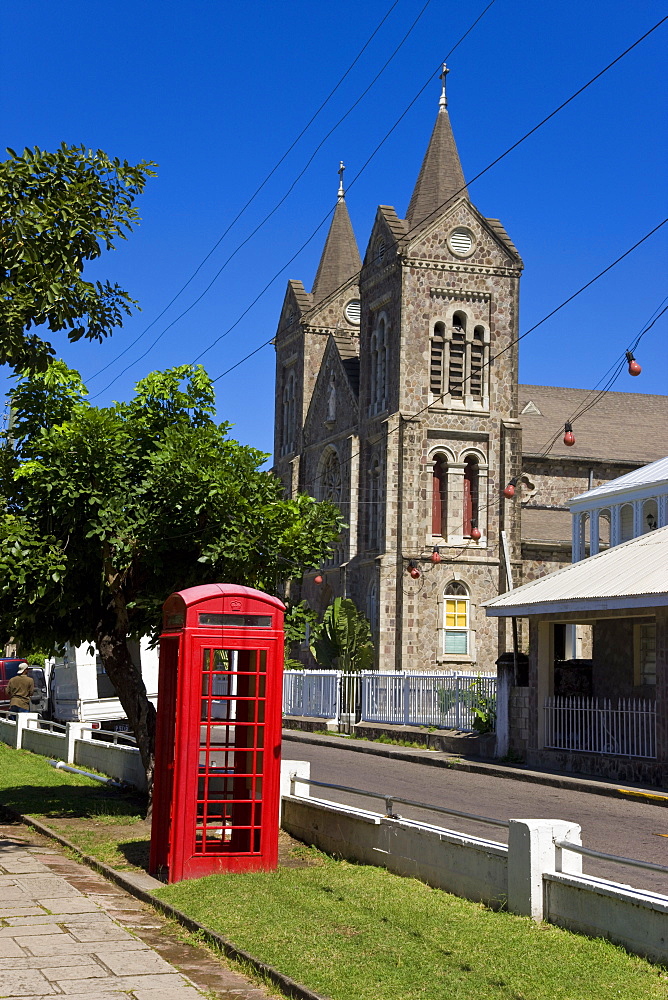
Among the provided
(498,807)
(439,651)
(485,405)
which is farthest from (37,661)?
(498,807)

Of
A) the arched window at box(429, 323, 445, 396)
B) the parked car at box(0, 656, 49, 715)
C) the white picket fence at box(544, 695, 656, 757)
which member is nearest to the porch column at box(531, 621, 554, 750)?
the white picket fence at box(544, 695, 656, 757)

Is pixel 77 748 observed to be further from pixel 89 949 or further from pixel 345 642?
pixel 345 642

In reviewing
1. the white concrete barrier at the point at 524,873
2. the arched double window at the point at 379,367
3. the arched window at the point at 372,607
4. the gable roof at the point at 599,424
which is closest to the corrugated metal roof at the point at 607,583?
the white concrete barrier at the point at 524,873

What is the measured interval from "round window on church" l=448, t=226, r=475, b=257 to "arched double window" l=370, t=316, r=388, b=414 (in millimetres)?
3851

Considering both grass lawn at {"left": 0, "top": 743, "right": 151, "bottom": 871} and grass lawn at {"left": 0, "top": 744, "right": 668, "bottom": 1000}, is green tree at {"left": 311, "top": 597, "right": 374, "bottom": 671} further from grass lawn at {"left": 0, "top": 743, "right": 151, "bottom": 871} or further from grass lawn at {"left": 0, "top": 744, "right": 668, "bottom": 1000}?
grass lawn at {"left": 0, "top": 744, "right": 668, "bottom": 1000}

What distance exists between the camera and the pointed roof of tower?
59.0 m

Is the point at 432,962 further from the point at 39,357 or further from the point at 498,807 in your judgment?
the point at 498,807

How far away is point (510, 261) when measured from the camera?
45844 mm

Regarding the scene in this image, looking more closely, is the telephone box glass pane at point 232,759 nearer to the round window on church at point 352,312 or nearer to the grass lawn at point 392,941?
the grass lawn at point 392,941

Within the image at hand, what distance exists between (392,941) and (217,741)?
3.16 m

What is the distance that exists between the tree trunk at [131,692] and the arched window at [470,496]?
98.9 feet

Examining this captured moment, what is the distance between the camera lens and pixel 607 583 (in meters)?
20.4

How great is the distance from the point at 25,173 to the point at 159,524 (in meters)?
4.25

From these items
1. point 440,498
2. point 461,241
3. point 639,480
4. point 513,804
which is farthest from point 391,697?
point 461,241
